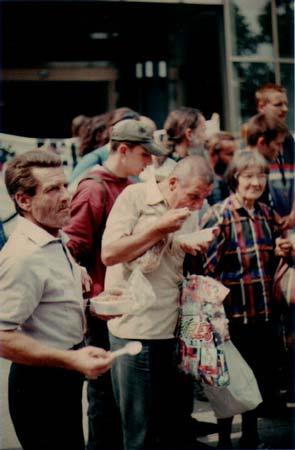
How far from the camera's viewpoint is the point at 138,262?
2854 mm

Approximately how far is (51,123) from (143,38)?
0.97 metres

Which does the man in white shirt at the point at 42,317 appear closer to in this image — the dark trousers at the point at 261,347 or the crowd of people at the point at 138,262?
the crowd of people at the point at 138,262

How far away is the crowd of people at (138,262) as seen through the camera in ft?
7.68

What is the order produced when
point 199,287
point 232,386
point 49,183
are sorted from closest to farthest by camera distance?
point 49,183
point 199,287
point 232,386

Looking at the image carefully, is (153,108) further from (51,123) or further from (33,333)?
(33,333)

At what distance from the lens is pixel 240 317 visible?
144 inches

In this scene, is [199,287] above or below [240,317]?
above

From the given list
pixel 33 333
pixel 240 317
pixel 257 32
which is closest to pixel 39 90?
pixel 257 32

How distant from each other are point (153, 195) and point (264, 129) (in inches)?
54.6

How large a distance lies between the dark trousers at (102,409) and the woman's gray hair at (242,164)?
104 centimetres

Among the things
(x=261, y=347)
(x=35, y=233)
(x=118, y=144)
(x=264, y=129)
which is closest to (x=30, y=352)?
(x=35, y=233)

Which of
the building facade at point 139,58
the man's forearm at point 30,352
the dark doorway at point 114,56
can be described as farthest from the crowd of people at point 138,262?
the dark doorway at point 114,56

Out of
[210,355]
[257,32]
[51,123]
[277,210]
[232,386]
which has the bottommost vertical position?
[232,386]

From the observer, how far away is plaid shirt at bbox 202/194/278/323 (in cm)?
362
